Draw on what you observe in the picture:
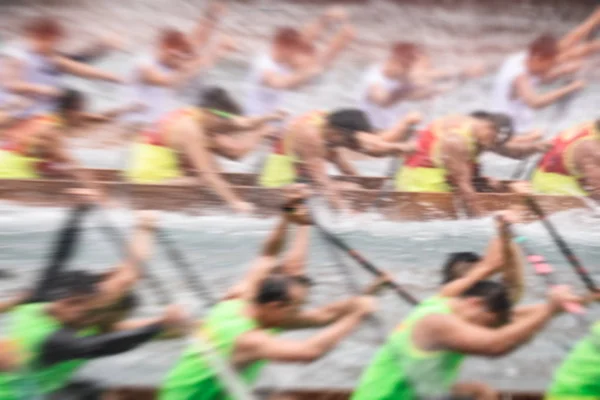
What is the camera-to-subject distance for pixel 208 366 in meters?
1.70

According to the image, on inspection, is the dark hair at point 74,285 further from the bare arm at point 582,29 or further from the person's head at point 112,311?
the bare arm at point 582,29

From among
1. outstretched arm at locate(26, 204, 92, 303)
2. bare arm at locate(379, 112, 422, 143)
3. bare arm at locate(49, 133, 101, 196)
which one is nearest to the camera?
outstretched arm at locate(26, 204, 92, 303)

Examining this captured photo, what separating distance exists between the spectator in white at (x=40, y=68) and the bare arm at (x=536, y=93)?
141cm

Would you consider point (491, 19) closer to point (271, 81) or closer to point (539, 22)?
point (539, 22)

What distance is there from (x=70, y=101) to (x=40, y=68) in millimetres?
139

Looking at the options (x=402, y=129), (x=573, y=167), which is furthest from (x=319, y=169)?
(x=573, y=167)

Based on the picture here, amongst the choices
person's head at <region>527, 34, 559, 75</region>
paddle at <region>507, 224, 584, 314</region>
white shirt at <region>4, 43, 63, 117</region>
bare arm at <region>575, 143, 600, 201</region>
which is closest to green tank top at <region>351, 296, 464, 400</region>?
paddle at <region>507, 224, 584, 314</region>

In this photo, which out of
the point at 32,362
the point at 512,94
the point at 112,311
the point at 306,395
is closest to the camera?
the point at 32,362

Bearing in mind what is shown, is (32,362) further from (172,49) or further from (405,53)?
(405,53)

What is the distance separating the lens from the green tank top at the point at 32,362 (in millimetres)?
1619

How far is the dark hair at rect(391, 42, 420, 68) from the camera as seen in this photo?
2.20 metres

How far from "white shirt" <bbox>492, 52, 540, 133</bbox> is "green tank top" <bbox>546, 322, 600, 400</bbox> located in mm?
750

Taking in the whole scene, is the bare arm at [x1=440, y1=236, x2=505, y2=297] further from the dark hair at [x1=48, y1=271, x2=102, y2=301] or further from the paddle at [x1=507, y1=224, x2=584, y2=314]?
the dark hair at [x1=48, y1=271, x2=102, y2=301]

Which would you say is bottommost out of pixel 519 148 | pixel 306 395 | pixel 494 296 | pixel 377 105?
pixel 306 395
